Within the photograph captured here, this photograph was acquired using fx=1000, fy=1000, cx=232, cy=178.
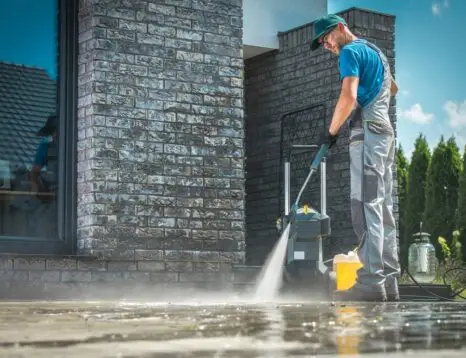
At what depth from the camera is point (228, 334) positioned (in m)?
3.20

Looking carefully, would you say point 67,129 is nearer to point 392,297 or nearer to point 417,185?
point 392,297

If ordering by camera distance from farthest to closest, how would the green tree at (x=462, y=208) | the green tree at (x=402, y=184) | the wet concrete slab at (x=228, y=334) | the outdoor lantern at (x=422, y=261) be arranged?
the green tree at (x=402, y=184), the green tree at (x=462, y=208), the outdoor lantern at (x=422, y=261), the wet concrete slab at (x=228, y=334)

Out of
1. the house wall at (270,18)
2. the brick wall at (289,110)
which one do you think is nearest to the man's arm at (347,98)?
the brick wall at (289,110)

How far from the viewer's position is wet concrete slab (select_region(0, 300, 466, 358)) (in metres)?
2.62

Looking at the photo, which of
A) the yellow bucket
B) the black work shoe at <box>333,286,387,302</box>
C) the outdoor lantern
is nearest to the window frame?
the yellow bucket

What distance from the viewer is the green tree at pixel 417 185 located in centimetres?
1744

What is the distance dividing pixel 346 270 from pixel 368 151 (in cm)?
113

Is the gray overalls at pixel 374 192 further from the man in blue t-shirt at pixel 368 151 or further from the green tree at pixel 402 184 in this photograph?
the green tree at pixel 402 184

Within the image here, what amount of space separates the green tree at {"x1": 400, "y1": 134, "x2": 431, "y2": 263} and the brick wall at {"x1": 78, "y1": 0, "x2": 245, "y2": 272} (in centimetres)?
837

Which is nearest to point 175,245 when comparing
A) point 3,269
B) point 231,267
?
point 231,267

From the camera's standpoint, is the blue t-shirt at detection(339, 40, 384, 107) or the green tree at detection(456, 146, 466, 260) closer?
the blue t-shirt at detection(339, 40, 384, 107)

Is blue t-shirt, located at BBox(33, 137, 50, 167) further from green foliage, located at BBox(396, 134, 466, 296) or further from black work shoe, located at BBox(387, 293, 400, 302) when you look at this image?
green foliage, located at BBox(396, 134, 466, 296)

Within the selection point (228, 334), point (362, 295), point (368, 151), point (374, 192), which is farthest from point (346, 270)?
point (228, 334)

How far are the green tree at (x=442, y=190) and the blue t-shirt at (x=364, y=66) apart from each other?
10149 millimetres
